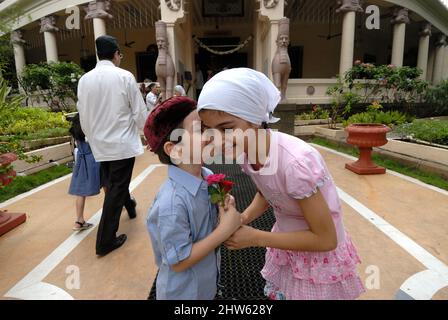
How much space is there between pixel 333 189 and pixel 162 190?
2.26 feet

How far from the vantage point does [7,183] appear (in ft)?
10.1

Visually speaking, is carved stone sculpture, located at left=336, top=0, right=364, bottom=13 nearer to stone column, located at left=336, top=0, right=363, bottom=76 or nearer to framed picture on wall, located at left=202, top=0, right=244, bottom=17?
stone column, located at left=336, top=0, right=363, bottom=76

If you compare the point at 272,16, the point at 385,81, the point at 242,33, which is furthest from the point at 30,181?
the point at 242,33

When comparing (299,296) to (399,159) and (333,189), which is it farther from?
(399,159)

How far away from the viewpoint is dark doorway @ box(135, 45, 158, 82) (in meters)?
14.5

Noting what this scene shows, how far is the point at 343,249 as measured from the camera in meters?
1.36

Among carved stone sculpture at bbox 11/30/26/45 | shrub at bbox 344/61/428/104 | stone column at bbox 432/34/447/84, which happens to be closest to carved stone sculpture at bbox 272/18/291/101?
shrub at bbox 344/61/428/104

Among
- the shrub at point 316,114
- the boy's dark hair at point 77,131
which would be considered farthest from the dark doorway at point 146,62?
the boy's dark hair at point 77,131

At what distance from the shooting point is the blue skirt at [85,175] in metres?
3.06

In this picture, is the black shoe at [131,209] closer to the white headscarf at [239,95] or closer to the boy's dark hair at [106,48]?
the boy's dark hair at [106,48]

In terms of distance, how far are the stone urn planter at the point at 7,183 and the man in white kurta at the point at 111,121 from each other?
3.11 feet

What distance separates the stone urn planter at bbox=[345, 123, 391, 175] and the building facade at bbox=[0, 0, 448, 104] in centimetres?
515

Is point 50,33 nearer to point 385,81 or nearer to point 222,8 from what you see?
point 222,8
